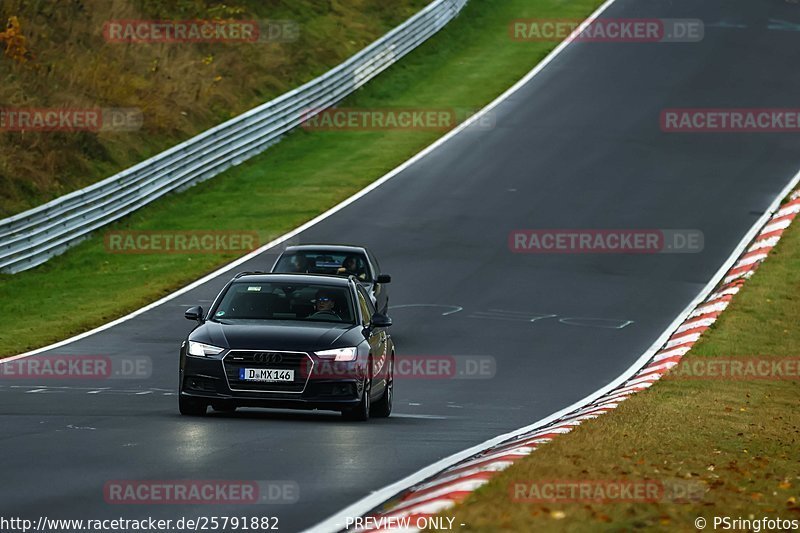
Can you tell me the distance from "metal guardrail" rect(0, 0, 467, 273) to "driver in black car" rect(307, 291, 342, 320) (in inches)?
548

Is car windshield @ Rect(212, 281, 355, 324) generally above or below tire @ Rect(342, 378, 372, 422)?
above

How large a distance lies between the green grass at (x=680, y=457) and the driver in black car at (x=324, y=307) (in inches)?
123

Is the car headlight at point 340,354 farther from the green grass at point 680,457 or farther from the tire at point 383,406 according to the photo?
the green grass at point 680,457

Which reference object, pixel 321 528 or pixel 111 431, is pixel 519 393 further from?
pixel 321 528

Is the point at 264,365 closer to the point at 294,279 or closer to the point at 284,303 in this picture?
the point at 284,303

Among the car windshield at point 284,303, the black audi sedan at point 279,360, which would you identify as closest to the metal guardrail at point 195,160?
the car windshield at point 284,303

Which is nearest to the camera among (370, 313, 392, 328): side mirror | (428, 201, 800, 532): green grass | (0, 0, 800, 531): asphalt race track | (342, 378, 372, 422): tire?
(428, 201, 800, 532): green grass

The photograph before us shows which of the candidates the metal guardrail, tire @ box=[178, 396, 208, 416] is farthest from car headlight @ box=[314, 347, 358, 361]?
the metal guardrail

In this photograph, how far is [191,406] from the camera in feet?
50.3

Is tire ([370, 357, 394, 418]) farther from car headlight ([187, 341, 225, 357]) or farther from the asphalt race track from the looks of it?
car headlight ([187, 341, 225, 357])

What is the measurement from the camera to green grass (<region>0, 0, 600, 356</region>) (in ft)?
90.0

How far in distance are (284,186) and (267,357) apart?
23816 millimetres

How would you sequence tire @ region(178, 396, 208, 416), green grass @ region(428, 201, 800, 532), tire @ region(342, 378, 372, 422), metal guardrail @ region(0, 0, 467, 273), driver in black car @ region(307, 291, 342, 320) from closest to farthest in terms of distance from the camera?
green grass @ region(428, 201, 800, 532) → tire @ region(178, 396, 208, 416) → tire @ region(342, 378, 372, 422) → driver in black car @ region(307, 291, 342, 320) → metal guardrail @ region(0, 0, 467, 273)

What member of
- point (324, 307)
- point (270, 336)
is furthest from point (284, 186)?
point (270, 336)
